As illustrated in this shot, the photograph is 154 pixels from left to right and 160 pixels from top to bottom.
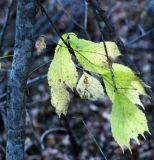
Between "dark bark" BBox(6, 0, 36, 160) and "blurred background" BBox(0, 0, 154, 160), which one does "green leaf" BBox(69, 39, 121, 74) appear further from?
"blurred background" BBox(0, 0, 154, 160)

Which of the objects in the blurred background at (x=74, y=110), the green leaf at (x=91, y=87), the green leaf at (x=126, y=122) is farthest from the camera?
the blurred background at (x=74, y=110)

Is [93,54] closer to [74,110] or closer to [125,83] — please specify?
[125,83]

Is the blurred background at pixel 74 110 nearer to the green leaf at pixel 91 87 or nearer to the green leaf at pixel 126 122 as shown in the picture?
the green leaf at pixel 91 87

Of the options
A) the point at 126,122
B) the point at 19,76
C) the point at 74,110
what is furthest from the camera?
the point at 74,110

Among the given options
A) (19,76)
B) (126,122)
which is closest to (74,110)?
→ (19,76)

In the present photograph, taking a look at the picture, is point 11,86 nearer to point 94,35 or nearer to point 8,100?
point 8,100

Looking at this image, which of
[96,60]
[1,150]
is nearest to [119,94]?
[96,60]

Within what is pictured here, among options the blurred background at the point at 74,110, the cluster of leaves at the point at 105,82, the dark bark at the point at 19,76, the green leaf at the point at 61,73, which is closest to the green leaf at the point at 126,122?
the cluster of leaves at the point at 105,82

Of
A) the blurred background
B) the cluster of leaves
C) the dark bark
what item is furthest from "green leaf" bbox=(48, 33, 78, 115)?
the blurred background
